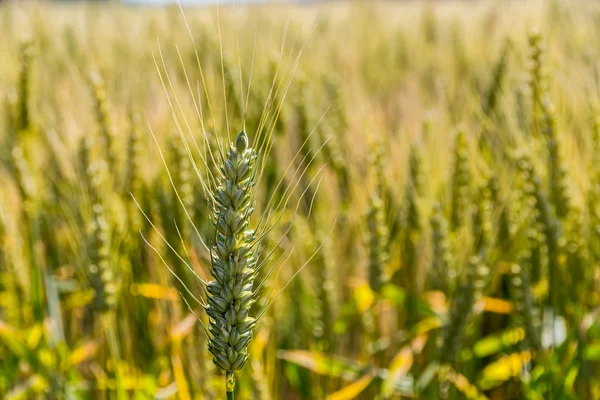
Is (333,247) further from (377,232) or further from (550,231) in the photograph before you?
(550,231)

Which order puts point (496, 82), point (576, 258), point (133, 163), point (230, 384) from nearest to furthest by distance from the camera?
point (230, 384) → point (576, 258) → point (133, 163) → point (496, 82)

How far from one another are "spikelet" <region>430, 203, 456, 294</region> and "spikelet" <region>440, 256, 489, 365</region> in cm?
4

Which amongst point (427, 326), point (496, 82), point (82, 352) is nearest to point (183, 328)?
point (82, 352)

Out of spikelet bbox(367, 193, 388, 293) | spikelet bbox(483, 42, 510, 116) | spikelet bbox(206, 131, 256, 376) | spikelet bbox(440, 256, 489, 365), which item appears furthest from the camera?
spikelet bbox(483, 42, 510, 116)

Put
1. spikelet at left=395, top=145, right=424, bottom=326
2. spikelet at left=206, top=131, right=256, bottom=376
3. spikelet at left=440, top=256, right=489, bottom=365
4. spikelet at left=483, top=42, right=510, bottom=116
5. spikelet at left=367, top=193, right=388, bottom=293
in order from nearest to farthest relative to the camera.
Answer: spikelet at left=206, top=131, right=256, bottom=376, spikelet at left=440, top=256, right=489, bottom=365, spikelet at left=367, top=193, right=388, bottom=293, spikelet at left=395, top=145, right=424, bottom=326, spikelet at left=483, top=42, right=510, bottom=116

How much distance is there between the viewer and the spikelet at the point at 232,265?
0.51 m

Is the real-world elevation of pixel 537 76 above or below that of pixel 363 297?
above

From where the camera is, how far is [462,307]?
3.16 feet

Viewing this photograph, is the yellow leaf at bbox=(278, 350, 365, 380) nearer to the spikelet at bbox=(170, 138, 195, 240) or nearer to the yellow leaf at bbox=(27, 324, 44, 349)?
the spikelet at bbox=(170, 138, 195, 240)

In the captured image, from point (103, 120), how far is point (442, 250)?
0.70 metres

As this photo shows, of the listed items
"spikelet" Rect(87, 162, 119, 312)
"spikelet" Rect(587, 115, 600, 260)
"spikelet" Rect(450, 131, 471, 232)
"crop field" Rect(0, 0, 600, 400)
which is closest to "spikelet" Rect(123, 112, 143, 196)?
"crop field" Rect(0, 0, 600, 400)

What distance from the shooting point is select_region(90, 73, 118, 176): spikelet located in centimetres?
110

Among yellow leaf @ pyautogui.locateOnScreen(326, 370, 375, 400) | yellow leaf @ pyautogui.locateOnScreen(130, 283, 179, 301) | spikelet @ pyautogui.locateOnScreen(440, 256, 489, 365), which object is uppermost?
spikelet @ pyautogui.locateOnScreen(440, 256, 489, 365)

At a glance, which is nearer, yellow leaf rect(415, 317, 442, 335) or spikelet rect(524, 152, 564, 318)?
spikelet rect(524, 152, 564, 318)
